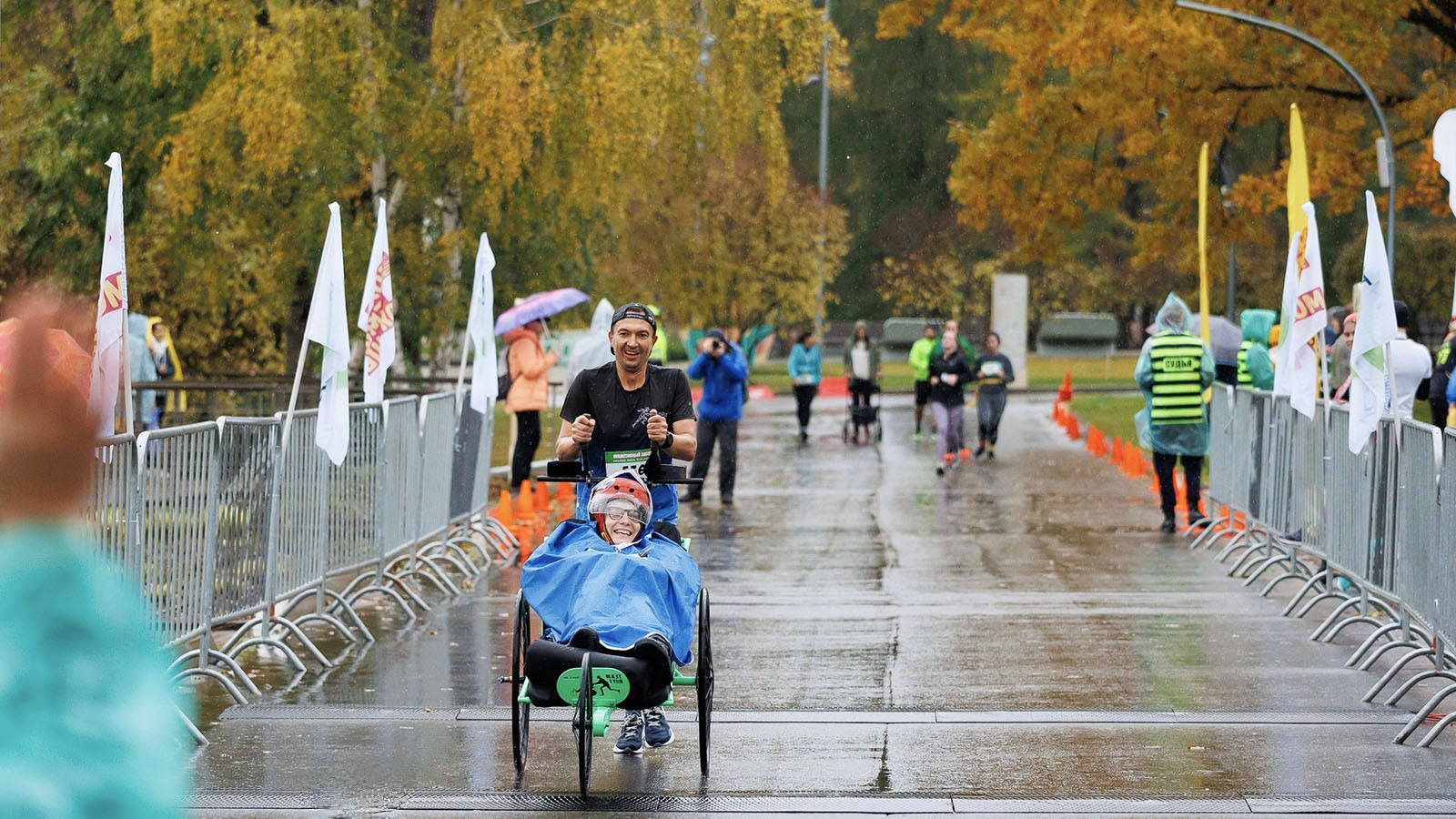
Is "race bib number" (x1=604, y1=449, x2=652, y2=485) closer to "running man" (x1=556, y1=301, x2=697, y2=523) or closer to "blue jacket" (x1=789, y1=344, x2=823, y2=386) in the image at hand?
"running man" (x1=556, y1=301, x2=697, y2=523)

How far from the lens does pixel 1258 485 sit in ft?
48.8

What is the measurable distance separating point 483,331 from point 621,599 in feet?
26.2

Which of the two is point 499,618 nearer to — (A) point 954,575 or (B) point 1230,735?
(A) point 954,575

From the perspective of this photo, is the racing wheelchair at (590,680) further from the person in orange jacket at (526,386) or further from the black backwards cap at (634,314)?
the person in orange jacket at (526,386)

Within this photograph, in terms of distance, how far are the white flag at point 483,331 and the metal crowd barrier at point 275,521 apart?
0.28m

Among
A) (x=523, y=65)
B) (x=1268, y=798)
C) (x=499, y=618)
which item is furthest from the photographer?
(x=523, y=65)

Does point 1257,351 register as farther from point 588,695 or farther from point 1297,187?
point 588,695

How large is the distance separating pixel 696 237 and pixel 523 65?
1261 inches

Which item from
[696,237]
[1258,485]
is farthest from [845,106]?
[1258,485]

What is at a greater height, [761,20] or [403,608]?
[761,20]

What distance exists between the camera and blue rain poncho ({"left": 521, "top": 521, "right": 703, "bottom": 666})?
24.0 feet

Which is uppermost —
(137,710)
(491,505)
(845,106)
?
(845,106)

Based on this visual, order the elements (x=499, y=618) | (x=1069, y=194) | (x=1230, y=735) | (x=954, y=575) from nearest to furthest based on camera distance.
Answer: (x=1230, y=735)
(x=499, y=618)
(x=954, y=575)
(x=1069, y=194)

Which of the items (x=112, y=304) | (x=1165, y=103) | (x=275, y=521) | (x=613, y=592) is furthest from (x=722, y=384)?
(x=613, y=592)
